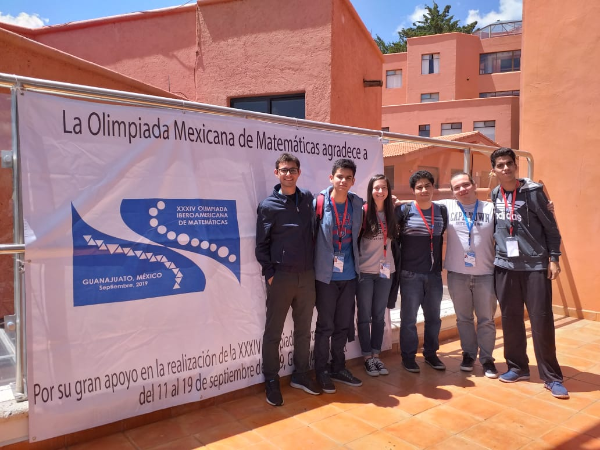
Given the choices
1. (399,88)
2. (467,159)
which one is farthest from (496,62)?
(467,159)

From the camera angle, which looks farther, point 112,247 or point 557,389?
point 557,389

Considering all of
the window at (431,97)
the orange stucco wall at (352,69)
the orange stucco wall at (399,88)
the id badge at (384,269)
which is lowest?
the id badge at (384,269)

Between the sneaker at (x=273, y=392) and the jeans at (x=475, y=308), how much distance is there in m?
1.91

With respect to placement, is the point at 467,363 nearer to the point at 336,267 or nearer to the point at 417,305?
the point at 417,305

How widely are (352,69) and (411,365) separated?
701 centimetres

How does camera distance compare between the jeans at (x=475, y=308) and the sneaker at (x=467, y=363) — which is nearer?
the jeans at (x=475, y=308)

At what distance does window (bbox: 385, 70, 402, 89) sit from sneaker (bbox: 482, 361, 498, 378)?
106 feet

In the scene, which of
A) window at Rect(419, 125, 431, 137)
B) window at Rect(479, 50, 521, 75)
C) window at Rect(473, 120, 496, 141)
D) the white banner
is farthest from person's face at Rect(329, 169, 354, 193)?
window at Rect(479, 50, 521, 75)

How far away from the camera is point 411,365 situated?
4.33m

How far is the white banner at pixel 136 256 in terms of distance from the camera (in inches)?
107

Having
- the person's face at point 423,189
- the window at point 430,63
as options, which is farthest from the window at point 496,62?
the person's face at point 423,189

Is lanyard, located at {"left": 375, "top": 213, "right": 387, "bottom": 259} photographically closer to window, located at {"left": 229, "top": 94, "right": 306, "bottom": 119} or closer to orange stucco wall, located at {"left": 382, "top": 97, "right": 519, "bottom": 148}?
window, located at {"left": 229, "top": 94, "right": 306, "bottom": 119}

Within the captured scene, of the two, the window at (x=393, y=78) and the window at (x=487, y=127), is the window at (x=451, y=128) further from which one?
the window at (x=393, y=78)

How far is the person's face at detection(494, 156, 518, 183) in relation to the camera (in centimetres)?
401
